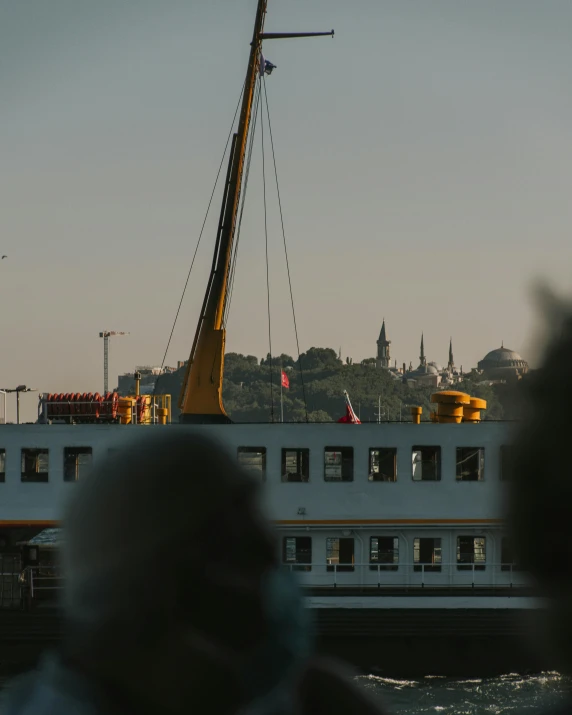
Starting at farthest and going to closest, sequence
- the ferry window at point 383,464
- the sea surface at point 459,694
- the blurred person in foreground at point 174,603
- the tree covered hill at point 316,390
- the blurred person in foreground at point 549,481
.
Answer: the tree covered hill at point 316,390 → the ferry window at point 383,464 → the sea surface at point 459,694 → the blurred person in foreground at point 174,603 → the blurred person in foreground at point 549,481

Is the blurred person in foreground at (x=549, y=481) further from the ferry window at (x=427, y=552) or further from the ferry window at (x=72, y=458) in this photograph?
the ferry window at (x=72, y=458)

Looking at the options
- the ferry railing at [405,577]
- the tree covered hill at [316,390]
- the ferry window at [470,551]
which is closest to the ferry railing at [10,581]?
the ferry railing at [405,577]

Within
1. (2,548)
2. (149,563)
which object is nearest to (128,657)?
(149,563)

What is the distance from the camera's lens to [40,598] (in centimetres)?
2081

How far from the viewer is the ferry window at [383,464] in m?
20.8

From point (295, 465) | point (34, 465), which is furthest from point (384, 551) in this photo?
point (34, 465)

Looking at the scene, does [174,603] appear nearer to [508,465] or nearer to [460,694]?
[508,465]

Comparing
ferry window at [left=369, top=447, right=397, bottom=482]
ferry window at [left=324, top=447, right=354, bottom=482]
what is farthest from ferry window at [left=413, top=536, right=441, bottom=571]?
ferry window at [left=324, top=447, right=354, bottom=482]

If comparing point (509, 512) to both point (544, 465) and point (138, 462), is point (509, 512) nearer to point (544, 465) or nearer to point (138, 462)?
point (544, 465)

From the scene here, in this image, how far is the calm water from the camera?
59.5 feet

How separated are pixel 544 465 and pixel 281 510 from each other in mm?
19144

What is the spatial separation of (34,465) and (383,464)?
245 inches

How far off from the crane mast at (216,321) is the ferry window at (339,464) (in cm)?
248

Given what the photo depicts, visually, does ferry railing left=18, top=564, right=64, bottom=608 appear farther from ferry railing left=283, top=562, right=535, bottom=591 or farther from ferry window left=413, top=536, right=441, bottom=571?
ferry window left=413, top=536, right=441, bottom=571
